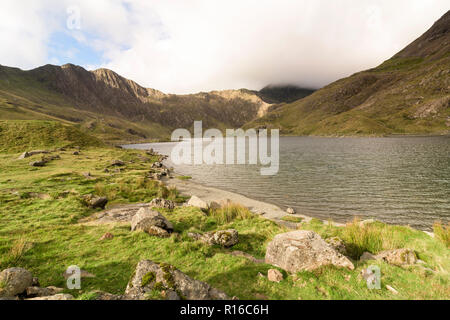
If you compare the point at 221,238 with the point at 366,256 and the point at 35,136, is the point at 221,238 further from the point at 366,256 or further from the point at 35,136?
the point at 35,136

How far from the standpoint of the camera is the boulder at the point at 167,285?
6.18 meters

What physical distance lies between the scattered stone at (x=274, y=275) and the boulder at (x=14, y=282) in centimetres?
875

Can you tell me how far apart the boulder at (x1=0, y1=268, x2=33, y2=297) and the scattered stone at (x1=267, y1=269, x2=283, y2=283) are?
28.7ft

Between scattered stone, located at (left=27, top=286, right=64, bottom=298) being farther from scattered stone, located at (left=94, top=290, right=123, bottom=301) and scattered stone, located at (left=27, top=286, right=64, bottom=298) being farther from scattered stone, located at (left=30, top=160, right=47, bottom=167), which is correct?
scattered stone, located at (left=30, top=160, right=47, bottom=167)

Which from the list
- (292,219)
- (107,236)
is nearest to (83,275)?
(107,236)

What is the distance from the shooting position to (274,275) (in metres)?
8.28

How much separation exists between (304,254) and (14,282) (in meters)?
10.7

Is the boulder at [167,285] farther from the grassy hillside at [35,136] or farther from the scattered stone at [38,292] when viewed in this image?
the grassy hillside at [35,136]

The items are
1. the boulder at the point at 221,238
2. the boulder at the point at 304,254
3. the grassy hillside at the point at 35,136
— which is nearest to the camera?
the boulder at the point at 304,254

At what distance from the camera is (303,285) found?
7.70 metres

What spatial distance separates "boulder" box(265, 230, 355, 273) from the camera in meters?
8.66

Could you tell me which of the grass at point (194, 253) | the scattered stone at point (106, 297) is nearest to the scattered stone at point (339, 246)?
the grass at point (194, 253)
